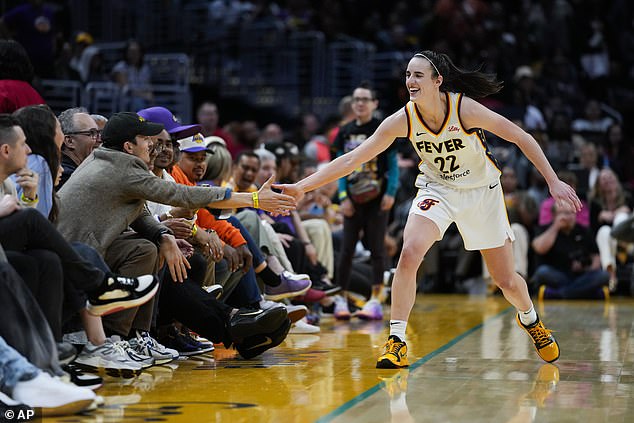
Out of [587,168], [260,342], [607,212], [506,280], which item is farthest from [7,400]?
[587,168]

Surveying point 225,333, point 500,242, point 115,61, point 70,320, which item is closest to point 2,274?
point 70,320

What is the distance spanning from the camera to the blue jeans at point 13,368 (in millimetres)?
3736

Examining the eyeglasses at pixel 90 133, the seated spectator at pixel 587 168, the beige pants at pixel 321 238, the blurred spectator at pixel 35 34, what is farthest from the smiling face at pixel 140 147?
the seated spectator at pixel 587 168

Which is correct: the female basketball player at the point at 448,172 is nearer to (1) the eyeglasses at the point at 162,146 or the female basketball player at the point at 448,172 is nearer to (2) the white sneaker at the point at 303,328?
(1) the eyeglasses at the point at 162,146

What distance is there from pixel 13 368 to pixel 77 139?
2.16 meters

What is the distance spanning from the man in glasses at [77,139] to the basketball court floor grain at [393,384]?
128 centimetres

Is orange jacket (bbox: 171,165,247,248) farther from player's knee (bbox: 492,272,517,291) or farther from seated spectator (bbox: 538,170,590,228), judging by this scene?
seated spectator (bbox: 538,170,590,228)

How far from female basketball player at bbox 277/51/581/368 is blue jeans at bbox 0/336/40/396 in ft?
6.80

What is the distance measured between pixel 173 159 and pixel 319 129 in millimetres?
7386

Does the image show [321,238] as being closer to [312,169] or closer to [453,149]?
[312,169]

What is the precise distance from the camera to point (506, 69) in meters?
15.9

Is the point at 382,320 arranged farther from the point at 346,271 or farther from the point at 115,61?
the point at 115,61

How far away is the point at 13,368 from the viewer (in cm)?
374

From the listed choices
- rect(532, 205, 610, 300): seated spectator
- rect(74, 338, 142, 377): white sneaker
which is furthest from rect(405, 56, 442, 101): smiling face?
rect(532, 205, 610, 300): seated spectator
